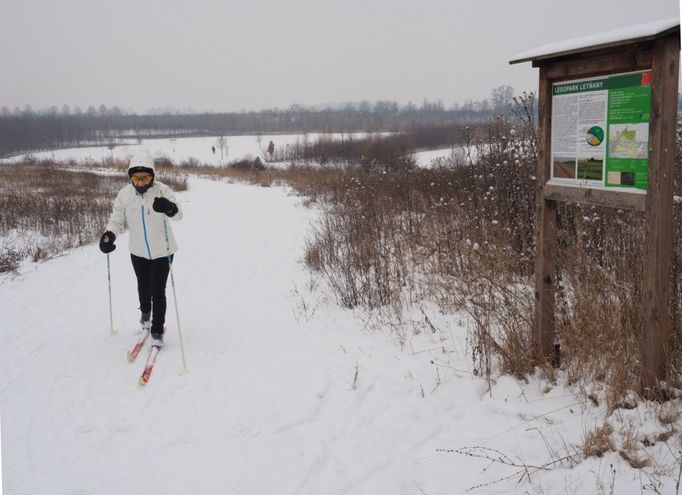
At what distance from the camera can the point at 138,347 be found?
5379 mm

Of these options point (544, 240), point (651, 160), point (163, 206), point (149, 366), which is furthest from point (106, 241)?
point (651, 160)

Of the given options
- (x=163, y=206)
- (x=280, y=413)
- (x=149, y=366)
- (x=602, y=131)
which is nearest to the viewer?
(x=602, y=131)

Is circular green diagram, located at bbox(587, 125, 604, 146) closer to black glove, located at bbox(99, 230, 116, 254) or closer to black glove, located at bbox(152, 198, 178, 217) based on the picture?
black glove, located at bbox(152, 198, 178, 217)

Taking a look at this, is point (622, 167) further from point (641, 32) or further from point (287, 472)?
point (287, 472)

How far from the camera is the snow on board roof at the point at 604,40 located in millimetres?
2768

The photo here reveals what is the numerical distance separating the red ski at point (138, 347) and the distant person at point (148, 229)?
0.18 metres

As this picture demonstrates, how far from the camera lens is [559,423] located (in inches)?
136

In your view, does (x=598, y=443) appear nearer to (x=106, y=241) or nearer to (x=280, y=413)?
(x=280, y=413)

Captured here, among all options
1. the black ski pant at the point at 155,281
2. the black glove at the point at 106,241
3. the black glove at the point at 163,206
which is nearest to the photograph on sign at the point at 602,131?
the black glove at the point at 163,206

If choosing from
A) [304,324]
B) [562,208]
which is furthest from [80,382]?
[562,208]

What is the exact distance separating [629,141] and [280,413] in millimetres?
3136

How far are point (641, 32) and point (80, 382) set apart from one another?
514 centimetres

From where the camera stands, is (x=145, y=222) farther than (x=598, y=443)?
Yes

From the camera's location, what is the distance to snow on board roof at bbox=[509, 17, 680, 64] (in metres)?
2.77
